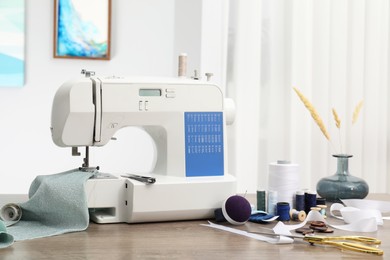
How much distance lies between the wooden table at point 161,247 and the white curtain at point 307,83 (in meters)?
2.08

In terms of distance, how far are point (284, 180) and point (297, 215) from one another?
12cm

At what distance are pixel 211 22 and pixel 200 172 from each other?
193 cm

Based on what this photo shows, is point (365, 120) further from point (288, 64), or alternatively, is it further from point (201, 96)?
point (201, 96)

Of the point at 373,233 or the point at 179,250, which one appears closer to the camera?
the point at 179,250

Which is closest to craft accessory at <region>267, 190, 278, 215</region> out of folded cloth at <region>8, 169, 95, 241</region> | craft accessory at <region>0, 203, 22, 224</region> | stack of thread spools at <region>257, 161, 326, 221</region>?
stack of thread spools at <region>257, 161, 326, 221</region>

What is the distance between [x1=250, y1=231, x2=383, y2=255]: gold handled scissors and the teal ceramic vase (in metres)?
0.51

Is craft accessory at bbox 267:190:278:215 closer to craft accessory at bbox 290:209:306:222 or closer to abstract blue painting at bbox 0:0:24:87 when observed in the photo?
craft accessory at bbox 290:209:306:222

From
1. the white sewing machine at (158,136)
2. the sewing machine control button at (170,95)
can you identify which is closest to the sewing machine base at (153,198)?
the white sewing machine at (158,136)

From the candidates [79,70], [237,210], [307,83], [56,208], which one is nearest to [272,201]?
[237,210]

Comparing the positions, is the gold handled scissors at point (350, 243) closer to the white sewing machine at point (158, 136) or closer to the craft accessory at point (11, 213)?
the white sewing machine at point (158, 136)

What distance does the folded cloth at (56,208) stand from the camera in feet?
5.59

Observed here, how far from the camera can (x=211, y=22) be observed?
372cm

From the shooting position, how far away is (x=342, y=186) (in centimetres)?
214

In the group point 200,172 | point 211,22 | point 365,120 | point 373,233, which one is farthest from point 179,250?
point 365,120
